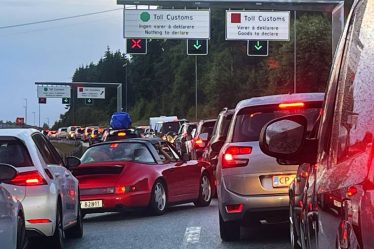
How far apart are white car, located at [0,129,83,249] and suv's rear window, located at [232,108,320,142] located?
232 cm

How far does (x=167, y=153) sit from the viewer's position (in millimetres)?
14141

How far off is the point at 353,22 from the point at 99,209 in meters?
9.69

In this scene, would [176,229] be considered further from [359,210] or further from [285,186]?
[359,210]

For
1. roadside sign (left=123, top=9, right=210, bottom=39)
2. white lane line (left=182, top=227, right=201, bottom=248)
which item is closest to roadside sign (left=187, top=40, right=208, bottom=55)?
roadside sign (left=123, top=9, right=210, bottom=39)

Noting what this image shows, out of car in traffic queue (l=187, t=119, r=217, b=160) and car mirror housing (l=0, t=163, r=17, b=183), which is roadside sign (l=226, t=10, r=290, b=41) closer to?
car in traffic queue (l=187, t=119, r=217, b=160)

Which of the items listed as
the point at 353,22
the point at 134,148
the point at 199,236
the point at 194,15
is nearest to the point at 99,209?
the point at 134,148

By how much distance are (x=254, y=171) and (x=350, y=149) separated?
6045 millimetres

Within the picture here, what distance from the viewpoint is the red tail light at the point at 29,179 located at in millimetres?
8062

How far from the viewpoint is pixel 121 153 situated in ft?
43.7

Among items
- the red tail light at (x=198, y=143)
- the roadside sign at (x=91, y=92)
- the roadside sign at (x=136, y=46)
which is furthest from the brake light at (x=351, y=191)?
the roadside sign at (x=91, y=92)

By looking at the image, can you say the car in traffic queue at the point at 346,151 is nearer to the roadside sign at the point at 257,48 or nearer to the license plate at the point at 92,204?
the license plate at the point at 92,204

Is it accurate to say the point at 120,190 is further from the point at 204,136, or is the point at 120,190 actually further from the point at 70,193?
the point at 204,136

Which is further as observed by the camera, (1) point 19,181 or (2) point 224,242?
(2) point 224,242

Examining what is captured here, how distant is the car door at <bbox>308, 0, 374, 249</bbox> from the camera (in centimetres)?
228
